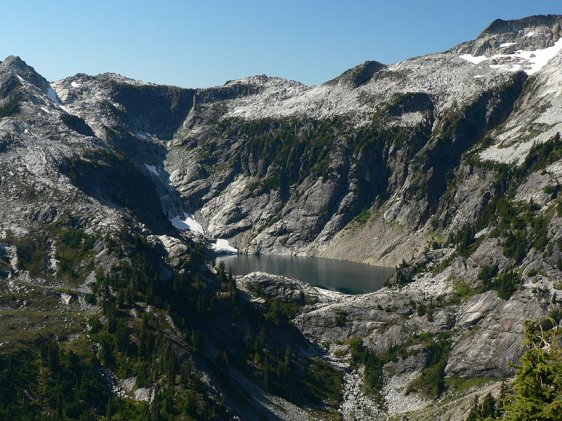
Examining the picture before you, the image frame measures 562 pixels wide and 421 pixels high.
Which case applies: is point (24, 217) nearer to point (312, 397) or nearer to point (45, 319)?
point (45, 319)

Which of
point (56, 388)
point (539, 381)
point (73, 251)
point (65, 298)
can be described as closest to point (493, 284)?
point (65, 298)

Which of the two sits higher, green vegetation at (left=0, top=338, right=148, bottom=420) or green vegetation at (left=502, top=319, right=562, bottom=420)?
green vegetation at (left=502, top=319, right=562, bottom=420)

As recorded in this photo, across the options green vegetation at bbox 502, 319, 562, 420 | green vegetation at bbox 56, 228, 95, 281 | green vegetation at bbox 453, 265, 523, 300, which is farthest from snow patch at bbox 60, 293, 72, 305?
green vegetation at bbox 502, 319, 562, 420

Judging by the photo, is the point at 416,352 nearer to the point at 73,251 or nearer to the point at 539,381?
the point at 73,251

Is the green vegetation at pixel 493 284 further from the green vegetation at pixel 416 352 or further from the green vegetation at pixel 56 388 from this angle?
the green vegetation at pixel 56 388

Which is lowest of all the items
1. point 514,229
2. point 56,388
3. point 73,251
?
point 56,388

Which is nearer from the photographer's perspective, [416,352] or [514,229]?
[416,352]

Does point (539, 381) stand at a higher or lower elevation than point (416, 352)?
→ higher

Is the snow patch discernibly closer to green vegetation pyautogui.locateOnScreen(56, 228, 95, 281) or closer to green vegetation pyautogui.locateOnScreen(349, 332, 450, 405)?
green vegetation pyautogui.locateOnScreen(56, 228, 95, 281)

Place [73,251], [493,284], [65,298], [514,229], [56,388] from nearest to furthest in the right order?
[56,388], [65,298], [493,284], [73,251], [514,229]

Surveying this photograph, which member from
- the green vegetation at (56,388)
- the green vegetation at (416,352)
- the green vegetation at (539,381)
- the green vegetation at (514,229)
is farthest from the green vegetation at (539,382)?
the green vegetation at (514,229)

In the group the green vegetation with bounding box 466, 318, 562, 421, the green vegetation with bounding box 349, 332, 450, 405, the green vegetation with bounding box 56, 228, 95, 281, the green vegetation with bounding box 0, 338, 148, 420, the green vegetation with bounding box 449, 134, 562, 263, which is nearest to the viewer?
the green vegetation with bounding box 466, 318, 562, 421

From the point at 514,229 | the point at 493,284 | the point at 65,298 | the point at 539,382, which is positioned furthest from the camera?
the point at 514,229
